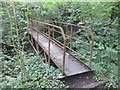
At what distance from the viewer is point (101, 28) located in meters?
4.06

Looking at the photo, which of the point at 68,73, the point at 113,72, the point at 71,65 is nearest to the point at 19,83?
the point at 68,73

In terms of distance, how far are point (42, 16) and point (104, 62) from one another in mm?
5033

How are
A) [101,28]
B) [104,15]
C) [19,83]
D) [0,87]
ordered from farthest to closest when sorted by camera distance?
1. [101,28]
2. [104,15]
3. [19,83]
4. [0,87]

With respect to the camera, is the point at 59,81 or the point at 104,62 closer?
the point at 59,81

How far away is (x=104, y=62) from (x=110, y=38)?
3.78 feet

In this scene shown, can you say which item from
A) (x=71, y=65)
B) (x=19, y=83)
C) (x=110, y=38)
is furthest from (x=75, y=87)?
(x=110, y=38)

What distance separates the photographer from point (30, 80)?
7.56 feet

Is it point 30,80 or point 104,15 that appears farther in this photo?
point 104,15

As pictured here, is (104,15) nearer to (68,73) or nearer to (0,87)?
(68,73)

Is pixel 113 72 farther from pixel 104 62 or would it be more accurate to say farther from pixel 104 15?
pixel 104 15

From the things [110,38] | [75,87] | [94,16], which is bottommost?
[75,87]

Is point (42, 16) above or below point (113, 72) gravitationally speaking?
above

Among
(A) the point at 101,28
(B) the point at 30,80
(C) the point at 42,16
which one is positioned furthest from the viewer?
(C) the point at 42,16

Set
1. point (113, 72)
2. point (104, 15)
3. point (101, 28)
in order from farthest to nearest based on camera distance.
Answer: point (101, 28) < point (104, 15) < point (113, 72)
